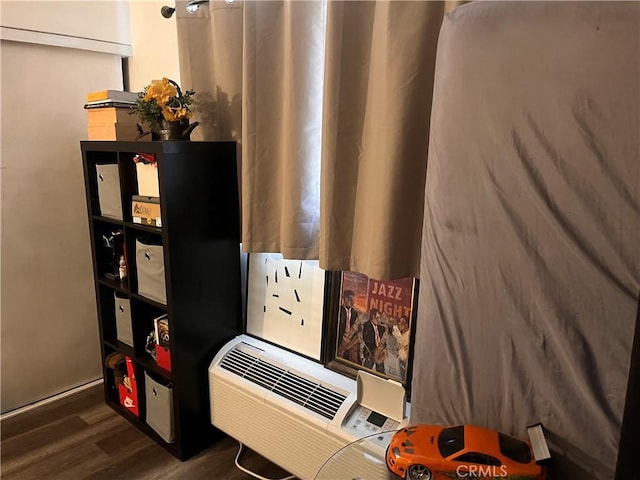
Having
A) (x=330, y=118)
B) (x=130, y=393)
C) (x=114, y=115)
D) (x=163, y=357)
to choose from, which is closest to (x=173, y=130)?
(x=114, y=115)

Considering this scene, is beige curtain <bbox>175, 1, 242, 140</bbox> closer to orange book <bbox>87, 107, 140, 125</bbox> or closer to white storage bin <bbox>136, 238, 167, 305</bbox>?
orange book <bbox>87, 107, 140, 125</bbox>

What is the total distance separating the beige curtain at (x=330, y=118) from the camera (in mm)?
1277

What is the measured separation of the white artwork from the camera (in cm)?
179

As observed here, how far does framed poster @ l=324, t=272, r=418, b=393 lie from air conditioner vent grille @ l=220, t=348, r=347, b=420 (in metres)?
0.12

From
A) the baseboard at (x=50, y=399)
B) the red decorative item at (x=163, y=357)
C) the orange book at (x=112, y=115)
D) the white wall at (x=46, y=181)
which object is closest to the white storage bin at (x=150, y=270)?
the red decorative item at (x=163, y=357)

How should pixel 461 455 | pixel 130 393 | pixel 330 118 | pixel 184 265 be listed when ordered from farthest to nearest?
pixel 130 393, pixel 184 265, pixel 330 118, pixel 461 455

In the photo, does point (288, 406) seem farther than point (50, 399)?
No

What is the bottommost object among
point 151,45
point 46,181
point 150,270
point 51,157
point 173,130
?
point 150,270

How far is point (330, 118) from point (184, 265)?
759mm

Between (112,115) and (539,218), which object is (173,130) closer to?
(112,115)

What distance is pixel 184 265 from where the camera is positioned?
1.75 metres

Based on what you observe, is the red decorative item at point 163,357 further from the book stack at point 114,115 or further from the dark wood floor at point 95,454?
the book stack at point 114,115

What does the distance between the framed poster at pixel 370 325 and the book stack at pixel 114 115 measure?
939 mm


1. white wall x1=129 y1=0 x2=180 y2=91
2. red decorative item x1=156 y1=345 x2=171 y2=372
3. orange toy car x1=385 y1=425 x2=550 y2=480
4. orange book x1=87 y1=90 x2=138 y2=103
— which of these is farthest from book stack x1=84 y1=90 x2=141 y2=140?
orange toy car x1=385 y1=425 x2=550 y2=480
